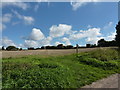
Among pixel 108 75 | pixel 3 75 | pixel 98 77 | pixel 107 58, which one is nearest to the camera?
pixel 3 75

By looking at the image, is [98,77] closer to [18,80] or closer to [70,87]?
[70,87]

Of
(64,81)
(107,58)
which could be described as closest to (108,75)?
(64,81)

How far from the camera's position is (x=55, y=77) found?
5.65 meters

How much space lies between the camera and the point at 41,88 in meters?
4.88

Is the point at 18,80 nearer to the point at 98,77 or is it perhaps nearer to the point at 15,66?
the point at 15,66

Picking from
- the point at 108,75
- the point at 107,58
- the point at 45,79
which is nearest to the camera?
the point at 45,79

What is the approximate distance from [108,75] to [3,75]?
15.7ft

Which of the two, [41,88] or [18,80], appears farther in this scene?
[18,80]

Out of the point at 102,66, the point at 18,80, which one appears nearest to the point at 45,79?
the point at 18,80

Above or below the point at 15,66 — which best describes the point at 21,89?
below

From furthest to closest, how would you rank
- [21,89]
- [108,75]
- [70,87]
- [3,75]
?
[108,75], [3,75], [70,87], [21,89]

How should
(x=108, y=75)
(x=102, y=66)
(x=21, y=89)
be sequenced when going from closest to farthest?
(x=21, y=89)
(x=108, y=75)
(x=102, y=66)

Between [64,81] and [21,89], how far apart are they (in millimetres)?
1603

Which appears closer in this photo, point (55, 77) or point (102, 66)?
point (55, 77)
